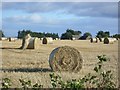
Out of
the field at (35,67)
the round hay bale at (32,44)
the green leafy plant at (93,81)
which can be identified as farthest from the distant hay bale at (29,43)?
the green leafy plant at (93,81)

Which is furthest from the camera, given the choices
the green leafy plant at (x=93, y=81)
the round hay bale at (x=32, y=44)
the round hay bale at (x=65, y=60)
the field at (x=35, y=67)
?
the round hay bale at (x=32, y=44)

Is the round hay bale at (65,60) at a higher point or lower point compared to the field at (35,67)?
higher

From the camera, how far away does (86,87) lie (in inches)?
291

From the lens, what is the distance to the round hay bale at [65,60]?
11.8 metres

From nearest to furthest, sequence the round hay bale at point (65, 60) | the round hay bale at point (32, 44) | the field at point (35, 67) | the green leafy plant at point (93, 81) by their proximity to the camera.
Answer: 1. the green leafy plant at point (93, 81)
2. the field at point (35, 67)
3. the round hay bale at point (65, 60)
4. the round hay bale at point (32, 44)

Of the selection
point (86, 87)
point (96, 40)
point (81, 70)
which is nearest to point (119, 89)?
point (86, 87)

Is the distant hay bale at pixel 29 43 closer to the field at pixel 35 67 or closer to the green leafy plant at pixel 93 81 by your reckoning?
the field at pixel 35 67

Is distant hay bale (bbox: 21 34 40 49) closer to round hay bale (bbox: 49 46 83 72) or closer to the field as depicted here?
the field

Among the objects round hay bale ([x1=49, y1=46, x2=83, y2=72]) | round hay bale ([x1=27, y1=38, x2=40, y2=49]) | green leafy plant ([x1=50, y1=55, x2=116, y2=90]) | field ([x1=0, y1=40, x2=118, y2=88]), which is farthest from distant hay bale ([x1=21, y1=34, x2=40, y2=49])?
green leafy plant ([x1=50, y1=55, x2=116, y2=90])

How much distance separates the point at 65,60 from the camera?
483 inches

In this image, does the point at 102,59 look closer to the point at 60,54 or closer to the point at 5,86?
the point at 5,86

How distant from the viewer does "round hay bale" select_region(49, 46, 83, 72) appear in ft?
38.8

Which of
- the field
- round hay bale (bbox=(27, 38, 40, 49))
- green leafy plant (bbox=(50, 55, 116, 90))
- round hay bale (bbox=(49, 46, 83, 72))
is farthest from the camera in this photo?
round hay bale (bbox=(27, 38, 40, 49))

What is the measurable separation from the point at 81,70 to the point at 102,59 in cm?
579
